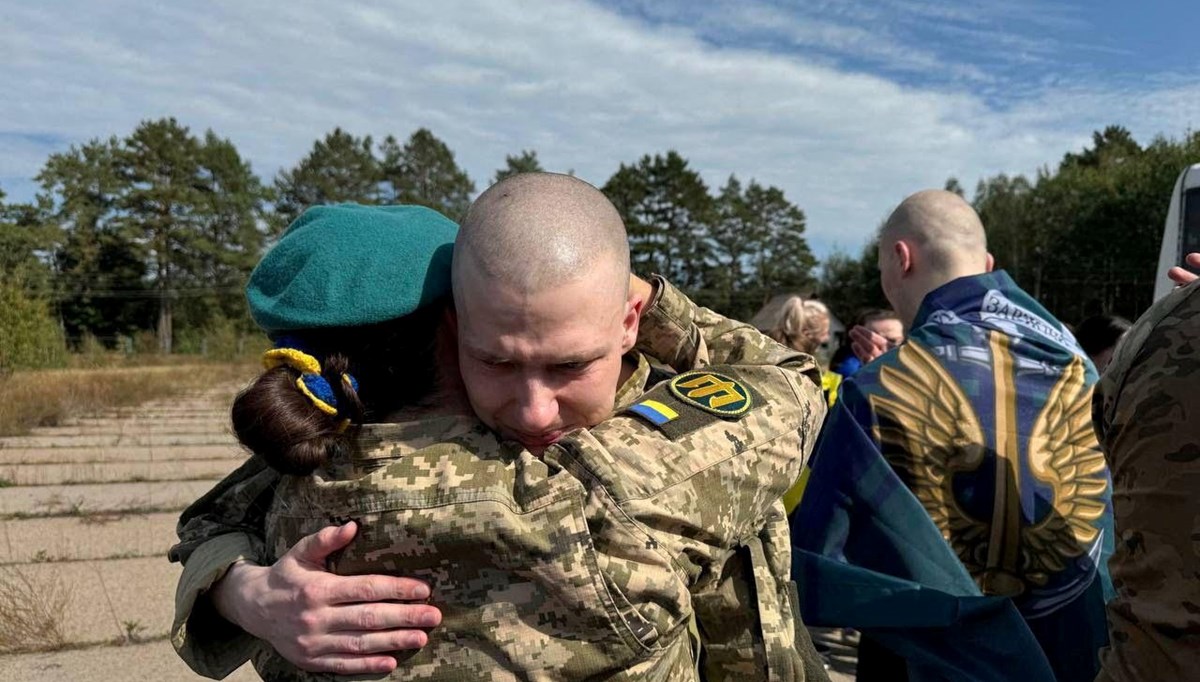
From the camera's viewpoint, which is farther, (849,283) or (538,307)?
(849,283)

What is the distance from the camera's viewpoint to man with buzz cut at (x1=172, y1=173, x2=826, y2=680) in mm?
1287

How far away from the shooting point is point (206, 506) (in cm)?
169

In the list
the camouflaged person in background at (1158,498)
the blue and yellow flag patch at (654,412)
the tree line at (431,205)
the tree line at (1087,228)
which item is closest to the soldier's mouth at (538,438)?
the blue and yellow flag patch at (654,412)

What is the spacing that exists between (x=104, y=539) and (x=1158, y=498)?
21.5 ft

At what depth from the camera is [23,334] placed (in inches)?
781

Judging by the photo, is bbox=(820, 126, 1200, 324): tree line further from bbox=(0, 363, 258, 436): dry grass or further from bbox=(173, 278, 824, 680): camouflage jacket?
bbox=(173, 278, 824, 680): camouflage jacket

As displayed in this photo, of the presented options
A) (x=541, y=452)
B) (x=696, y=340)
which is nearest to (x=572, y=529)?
(x=541, y=452)


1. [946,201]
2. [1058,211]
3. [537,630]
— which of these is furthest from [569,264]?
[1058,211]

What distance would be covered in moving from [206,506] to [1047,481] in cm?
226

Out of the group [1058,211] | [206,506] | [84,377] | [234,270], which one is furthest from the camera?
[234,270]

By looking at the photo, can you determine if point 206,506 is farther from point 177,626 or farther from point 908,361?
point 908,361

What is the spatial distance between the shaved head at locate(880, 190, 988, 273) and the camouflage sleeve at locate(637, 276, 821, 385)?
4.47 ft

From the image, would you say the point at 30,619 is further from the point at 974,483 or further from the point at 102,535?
the point at 974,483

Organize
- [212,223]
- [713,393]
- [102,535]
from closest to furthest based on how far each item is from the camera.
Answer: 1. [713,393]
2. [102,535]
3. [212,223]
